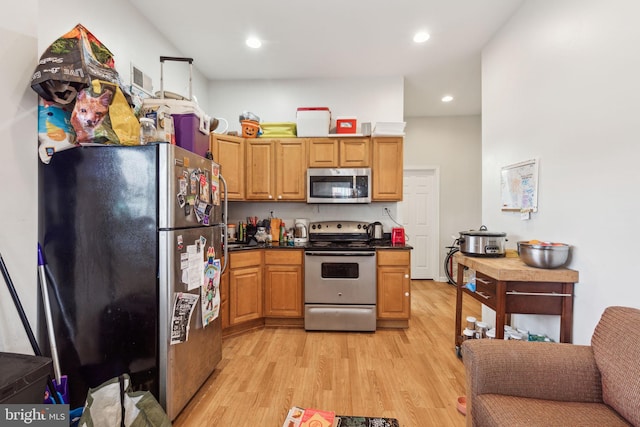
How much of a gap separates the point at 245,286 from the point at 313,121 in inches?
83.0

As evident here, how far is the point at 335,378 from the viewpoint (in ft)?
6.99

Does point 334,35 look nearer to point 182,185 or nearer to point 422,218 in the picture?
point 182,185

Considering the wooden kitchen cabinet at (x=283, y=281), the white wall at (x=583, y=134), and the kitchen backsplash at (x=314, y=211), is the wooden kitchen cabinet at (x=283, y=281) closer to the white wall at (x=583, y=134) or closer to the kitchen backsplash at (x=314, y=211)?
the kitchen backsplash at (x=314, y=211)

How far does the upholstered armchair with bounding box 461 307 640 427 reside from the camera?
1.06 meters

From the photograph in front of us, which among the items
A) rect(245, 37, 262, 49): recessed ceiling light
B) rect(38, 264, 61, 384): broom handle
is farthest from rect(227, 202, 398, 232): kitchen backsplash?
rect(38, 264, 61, 384): broom handle

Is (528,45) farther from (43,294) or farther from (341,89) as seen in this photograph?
(43,294)

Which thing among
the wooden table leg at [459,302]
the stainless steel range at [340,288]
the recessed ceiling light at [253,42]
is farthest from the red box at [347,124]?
the wooden table leg at [459,302]

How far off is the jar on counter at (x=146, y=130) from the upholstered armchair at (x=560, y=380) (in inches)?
85.0

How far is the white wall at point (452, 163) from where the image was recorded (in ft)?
16.7

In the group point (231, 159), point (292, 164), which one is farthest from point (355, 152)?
point (231, 159)

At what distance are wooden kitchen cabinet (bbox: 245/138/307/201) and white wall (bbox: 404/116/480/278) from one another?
267 centimetres

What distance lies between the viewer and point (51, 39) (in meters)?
1.74

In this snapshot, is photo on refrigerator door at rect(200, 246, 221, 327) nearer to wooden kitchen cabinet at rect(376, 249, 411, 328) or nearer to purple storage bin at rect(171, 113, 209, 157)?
purple storage bin at rect(171, 113, 209, 157)

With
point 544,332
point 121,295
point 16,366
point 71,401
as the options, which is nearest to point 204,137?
point 121,295
